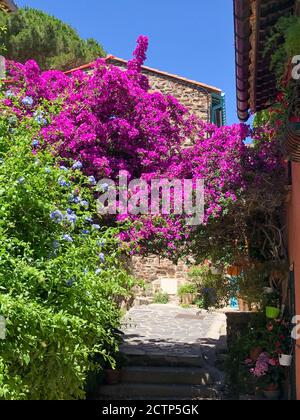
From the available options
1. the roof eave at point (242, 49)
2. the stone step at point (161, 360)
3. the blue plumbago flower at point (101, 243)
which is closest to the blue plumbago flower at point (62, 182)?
the blue plumbago flower at point (101, 243)

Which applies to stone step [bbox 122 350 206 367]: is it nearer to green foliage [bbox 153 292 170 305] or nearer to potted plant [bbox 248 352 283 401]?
potted plant [bbox 248 352 283 401]

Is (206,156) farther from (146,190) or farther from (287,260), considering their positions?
(287,260)

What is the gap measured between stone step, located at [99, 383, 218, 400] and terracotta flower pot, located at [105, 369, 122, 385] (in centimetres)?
10

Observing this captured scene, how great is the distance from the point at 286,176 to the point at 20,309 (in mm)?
4728

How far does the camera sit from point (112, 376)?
29.5 feet

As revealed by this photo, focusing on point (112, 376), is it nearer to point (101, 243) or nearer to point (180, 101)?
point (101, 243)

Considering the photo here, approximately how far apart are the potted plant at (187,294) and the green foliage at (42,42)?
31.1ft

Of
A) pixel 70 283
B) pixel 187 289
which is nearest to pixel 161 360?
pixel 70 283

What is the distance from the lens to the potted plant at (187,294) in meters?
17.6

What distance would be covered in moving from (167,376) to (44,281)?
668 cm

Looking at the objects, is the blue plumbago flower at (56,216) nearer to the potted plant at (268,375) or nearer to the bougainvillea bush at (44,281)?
the bougainvillea bush at (44,281)

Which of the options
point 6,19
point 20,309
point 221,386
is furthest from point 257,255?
point 6,19

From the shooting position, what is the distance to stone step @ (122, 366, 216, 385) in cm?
919

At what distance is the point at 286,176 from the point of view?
6840 millimetres
